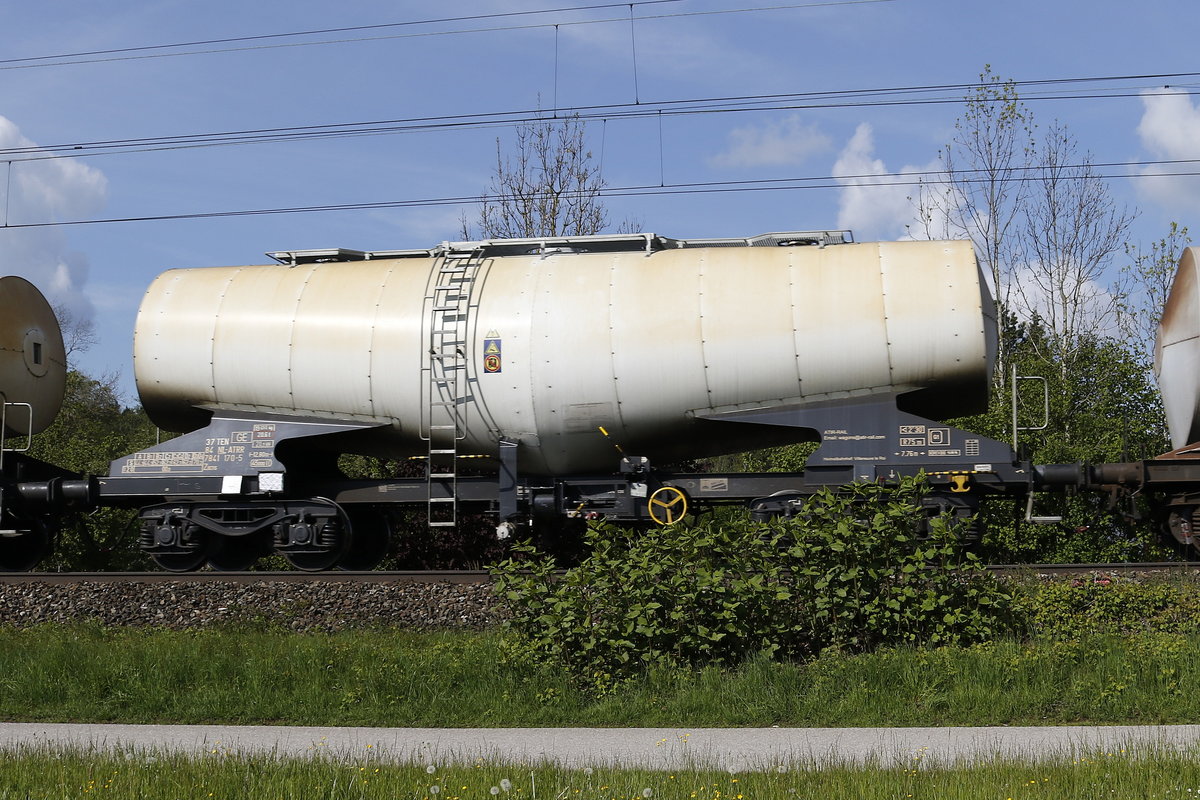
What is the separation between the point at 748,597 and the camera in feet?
28.2

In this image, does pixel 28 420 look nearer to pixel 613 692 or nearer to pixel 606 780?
pixel 613 692

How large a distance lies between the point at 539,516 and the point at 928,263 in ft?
17.3

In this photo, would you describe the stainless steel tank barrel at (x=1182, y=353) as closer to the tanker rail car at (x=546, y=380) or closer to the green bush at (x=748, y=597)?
the tanker rail car at (x=546, y=380)

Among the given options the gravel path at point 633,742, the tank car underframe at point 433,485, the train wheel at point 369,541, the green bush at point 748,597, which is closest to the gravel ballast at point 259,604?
the tank car underframe at point 433,485

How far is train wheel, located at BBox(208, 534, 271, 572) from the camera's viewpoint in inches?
550

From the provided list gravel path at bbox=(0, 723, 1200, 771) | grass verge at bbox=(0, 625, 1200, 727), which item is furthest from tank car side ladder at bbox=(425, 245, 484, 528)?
gravel path at bbox=(0, 723, 1200, 771)

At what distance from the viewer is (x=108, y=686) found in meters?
8.69

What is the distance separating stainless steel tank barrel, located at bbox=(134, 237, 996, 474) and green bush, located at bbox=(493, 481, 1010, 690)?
11.1 ft


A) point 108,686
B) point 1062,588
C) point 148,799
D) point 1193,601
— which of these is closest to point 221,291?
point 108,686

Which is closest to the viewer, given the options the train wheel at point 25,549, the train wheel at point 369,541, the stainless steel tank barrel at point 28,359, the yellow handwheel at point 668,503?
the yellow handwheel at point 668,503

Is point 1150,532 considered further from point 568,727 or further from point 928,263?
point 568,727

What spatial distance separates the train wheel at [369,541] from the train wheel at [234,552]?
110cm

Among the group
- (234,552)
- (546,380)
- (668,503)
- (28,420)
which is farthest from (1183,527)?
(28,420)

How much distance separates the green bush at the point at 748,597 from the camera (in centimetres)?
848
